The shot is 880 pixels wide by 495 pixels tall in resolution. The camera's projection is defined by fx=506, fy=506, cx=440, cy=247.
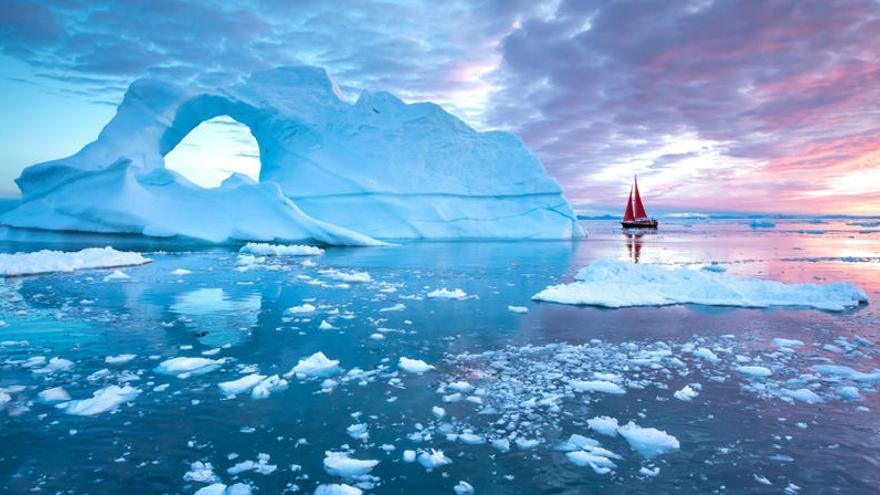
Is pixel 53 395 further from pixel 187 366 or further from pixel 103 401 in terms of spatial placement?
pixel 187 366

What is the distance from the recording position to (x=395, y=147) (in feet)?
89.8

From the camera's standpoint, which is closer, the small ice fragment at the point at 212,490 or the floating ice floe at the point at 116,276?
the small ice fragment at the point at 212,490

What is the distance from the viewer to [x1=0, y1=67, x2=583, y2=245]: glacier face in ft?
65.2

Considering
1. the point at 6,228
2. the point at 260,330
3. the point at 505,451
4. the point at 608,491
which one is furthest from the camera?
the point at 6,228

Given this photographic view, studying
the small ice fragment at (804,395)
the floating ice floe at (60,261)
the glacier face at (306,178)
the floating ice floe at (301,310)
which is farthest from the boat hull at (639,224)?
the small ice fragment at (804,395)

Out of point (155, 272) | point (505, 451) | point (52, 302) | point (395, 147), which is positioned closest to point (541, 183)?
point (395, 147)

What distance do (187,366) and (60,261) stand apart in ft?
31.8

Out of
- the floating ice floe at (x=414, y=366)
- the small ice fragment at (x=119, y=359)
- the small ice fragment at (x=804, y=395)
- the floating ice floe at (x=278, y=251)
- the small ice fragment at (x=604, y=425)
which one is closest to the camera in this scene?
the small ice fragment at (x=604, y=425)

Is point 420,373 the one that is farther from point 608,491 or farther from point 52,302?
point 52,302

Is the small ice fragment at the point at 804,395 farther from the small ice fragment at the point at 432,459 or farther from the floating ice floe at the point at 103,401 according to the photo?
the floating ice floe at the point at 103,401

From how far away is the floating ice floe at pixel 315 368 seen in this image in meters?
4.15

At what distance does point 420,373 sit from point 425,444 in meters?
1.32

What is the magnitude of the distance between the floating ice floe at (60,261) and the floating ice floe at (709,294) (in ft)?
33.9

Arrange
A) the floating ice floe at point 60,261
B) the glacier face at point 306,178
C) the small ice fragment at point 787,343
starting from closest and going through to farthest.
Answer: the small ice fragment at point 787,343 < the floating ice floe at point 60,261 < the glacier face at point 306,178
